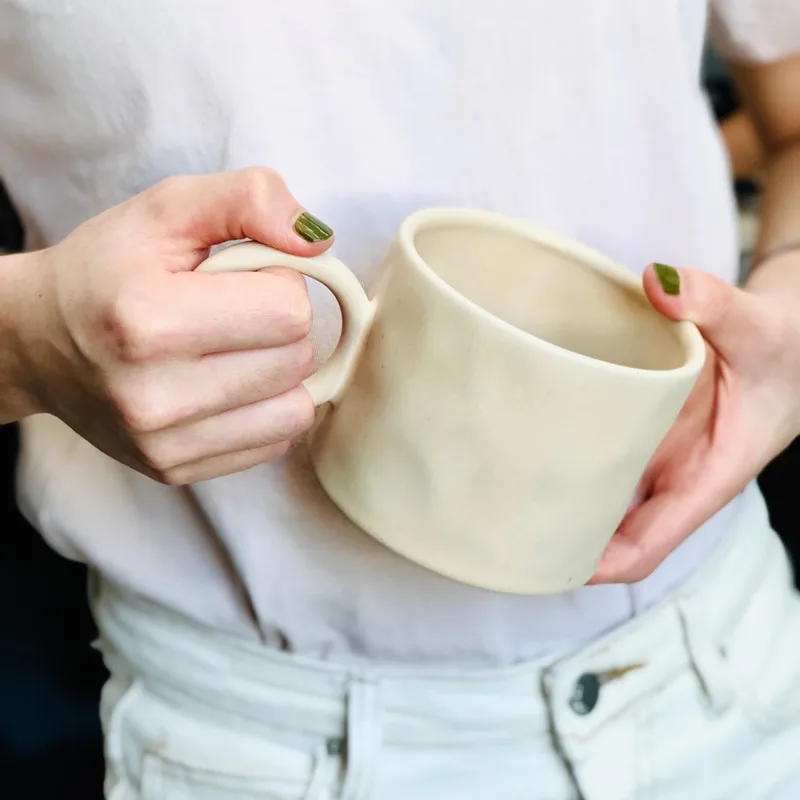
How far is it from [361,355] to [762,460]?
Answer: 11.1 inches

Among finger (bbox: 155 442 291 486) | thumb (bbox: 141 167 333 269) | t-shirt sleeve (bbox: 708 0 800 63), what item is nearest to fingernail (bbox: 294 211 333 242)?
thumb (bbox: 141 167 333 269)

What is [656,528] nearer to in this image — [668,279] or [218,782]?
[668,279]

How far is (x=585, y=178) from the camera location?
1.62 ft

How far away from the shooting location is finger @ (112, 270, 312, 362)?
317 millimetres

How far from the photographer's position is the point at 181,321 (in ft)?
1.04

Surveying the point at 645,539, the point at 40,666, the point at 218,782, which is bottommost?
the point at 40,666

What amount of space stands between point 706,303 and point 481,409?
144mm

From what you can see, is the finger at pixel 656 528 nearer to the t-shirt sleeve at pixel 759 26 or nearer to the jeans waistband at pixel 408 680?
the jeans waistband at pixel 408 680

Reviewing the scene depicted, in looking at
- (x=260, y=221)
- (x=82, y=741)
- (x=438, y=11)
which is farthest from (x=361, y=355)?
(x=82, y=741)

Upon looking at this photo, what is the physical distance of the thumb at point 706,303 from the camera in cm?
39

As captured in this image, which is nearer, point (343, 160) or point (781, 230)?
point (343, 160)

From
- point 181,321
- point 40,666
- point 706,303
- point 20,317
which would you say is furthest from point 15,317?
point 40,666

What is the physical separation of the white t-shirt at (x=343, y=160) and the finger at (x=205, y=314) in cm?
11

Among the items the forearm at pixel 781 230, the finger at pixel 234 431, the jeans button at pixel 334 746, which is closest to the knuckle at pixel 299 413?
the finger at pixel 234 431
